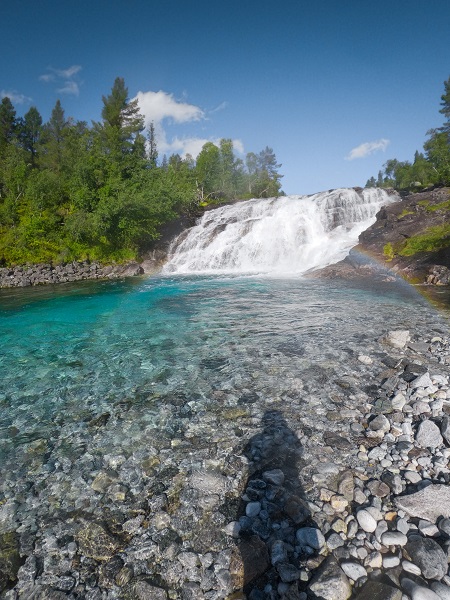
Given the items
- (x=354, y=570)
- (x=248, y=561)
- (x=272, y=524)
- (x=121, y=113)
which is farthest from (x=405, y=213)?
(x=121, y=113)

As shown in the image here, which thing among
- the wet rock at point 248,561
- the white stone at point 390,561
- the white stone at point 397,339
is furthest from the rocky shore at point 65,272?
the white stone at point 390,561

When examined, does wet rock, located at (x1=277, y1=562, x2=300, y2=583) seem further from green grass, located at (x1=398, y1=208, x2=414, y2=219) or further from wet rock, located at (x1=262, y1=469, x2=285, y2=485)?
green grass, located at (x1=398, y1=208, x2=414, y2=219)

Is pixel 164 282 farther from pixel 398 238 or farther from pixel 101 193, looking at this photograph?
pixel 398 238

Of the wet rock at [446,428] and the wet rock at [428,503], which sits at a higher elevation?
the wet rock at [446,428]

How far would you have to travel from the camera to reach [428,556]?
2.81m

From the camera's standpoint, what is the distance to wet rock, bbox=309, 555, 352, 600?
2641mm

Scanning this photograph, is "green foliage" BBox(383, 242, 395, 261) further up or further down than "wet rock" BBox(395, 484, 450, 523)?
further up

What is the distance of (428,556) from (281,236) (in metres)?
28.5

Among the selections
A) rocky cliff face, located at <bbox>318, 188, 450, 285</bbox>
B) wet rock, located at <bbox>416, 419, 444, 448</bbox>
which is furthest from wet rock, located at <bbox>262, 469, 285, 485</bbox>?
rocky cliff face, located at <bbox>318, 188, 450, 285</bbox>

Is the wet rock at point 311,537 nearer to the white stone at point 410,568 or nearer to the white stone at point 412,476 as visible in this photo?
the white stone at point 410,568

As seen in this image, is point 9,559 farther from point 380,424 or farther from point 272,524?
point 380,424

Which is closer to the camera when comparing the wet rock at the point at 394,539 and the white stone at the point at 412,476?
the wet rock at the point at 394,539

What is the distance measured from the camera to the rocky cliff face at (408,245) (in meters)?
19.5

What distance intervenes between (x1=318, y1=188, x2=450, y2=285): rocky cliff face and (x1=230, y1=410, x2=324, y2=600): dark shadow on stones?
18.4 m
